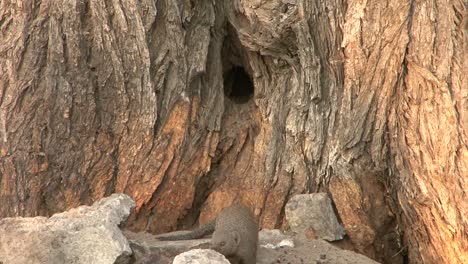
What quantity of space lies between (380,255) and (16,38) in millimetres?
4108

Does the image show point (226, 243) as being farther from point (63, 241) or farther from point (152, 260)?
point (63, 241)

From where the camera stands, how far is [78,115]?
269 inches

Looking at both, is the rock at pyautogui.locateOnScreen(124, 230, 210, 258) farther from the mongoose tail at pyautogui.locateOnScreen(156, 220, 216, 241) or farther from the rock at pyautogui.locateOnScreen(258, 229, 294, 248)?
the rock at pyautogui.locateOnScreen(258, 229, 294, 248)

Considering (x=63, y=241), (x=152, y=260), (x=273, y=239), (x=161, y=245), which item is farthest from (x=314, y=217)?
(x=63, y=241)

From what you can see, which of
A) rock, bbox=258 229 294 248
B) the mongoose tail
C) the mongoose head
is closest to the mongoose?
the mongoose head

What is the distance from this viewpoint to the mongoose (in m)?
5.83

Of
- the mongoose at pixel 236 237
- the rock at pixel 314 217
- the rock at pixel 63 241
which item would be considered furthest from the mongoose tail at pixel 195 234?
the rock at pixel 63 241

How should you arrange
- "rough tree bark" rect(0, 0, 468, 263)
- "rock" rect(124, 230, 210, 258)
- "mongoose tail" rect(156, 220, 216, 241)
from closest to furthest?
"rock" rect(124, 230, 210, 258) → "rough tree bark" rect(0, 0, 468, 263) → "mongoose tail" rect(156, 220, 216, 241)

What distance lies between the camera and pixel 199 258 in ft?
15.1

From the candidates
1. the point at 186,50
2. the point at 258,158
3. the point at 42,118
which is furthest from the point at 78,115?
the point at 258,158

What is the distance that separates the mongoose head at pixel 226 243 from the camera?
5816 mm

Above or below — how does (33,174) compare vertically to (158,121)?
below

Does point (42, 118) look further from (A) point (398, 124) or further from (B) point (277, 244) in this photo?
(A) point (398, 124)

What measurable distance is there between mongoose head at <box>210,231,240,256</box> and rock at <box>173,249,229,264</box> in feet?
3.54
